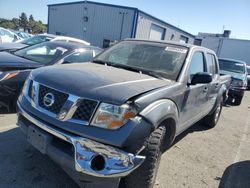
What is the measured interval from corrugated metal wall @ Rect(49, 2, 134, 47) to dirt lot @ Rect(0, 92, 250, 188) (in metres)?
17.7

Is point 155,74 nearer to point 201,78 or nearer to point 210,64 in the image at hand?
point 201,78

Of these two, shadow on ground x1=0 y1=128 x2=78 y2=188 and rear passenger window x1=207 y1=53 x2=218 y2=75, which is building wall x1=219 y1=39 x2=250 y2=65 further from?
shadow on ground x1=0 y1=128 x2=78 y2=188

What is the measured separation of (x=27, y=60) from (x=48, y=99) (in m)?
2.92

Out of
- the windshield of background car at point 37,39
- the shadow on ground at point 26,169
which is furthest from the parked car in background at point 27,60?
the windshield of background car at point 37,39

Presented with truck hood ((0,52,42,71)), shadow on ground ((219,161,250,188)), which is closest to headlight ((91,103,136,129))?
shadow on ground ((219,161,250,188))

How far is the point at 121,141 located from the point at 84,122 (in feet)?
1.32

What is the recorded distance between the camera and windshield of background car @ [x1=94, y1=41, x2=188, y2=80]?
358cm

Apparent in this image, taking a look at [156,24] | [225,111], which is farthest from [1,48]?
[156,24]

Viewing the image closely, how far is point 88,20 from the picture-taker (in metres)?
24.0

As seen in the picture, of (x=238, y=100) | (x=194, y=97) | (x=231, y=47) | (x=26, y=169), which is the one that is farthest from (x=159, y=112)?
(x=231, y=47)

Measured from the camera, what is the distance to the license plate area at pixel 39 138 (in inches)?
100

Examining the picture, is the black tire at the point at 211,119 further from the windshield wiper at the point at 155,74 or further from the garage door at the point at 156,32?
the garage door at the point at 156,32

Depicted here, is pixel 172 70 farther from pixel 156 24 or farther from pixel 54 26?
pixel 54 26

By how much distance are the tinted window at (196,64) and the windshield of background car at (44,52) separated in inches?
113
